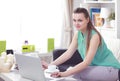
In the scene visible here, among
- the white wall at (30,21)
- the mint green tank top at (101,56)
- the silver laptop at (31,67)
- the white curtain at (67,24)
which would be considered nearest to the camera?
the silver laptop at (31,67)

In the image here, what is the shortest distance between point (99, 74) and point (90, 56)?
164mm

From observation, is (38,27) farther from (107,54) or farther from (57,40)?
(107,54)

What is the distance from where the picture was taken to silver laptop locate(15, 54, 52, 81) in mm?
1807

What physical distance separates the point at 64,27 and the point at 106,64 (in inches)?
84.3

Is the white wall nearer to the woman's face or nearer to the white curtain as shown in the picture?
the white curtain

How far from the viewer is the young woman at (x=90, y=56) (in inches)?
80.7

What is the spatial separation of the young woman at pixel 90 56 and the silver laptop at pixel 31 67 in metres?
0.13

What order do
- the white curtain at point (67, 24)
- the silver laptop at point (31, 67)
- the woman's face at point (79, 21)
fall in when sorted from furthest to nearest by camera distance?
the white curtain at point (67, 24) < the woman's face at point (79, 21) < the silver laptop at point (31, 67)

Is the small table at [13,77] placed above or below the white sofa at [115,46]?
below

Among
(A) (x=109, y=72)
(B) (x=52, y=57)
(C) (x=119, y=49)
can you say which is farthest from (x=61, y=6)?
(A) (x=109, y=72)

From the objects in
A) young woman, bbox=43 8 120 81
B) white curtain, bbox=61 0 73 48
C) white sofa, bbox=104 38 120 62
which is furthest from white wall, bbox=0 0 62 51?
young woman, bbox=43 8 120 81

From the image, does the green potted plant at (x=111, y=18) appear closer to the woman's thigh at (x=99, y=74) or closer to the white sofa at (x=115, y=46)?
the white sofa at (x=115, y=46)

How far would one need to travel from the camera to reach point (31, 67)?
1.91 meters

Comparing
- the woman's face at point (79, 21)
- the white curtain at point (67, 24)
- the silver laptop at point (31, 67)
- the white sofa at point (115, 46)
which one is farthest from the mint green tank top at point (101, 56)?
the white curtain at point (67, 24)
